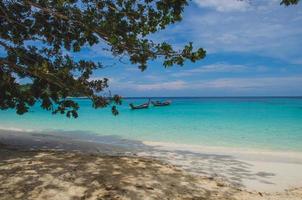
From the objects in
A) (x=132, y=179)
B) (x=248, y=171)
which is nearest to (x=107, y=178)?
(x=132, y=179)

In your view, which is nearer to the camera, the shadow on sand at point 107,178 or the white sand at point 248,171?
the shadow on sand at point 107,178

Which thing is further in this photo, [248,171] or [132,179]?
[248,171]

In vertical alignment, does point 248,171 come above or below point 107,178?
below

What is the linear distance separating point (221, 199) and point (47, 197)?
2.88 m

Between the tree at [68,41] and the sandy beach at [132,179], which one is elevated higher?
the tree at [68,41]

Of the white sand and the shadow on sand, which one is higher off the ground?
the shadow on sand

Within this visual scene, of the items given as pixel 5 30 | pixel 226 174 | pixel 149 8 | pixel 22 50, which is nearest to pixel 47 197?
pixel 226 174

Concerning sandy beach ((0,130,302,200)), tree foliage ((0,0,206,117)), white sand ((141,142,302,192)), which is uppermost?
tree foliage ((0,0,206,117))

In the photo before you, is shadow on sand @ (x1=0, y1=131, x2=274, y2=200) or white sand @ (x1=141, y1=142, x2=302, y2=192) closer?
shadow on sand @ (x1=0, y1=131, x2=274, y2=200)

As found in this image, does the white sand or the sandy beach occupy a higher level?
the sandy beach

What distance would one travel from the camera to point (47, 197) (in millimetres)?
5258

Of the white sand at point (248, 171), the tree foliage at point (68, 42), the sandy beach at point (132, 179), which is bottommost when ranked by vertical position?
the white sand at point (248, 171)

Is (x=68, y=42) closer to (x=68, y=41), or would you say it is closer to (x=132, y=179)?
(x=68, y=41)

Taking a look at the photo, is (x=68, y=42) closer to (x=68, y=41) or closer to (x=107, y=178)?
(x=68, y=41)
